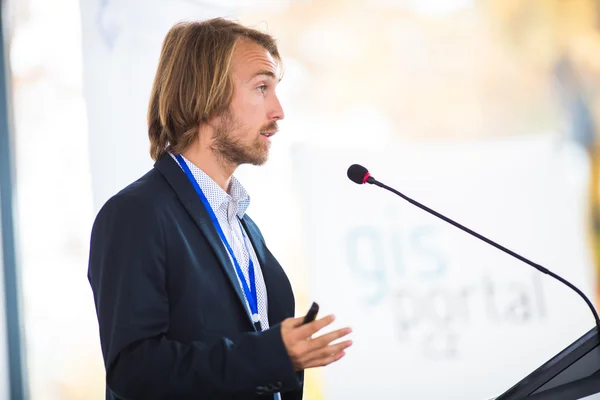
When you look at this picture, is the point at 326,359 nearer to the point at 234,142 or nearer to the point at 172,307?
the point at 172,307

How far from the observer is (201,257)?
150 centimetres

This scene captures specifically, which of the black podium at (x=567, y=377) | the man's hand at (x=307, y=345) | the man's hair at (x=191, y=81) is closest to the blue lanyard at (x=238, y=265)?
the man's hair at (x=191, y=81)

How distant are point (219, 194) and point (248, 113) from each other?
22 centimetres

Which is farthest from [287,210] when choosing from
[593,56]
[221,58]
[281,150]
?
[593,56]

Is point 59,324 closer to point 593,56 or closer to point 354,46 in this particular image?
point 354,46

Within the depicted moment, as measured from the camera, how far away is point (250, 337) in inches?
51.5

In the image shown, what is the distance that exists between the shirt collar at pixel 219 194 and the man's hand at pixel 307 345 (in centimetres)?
48

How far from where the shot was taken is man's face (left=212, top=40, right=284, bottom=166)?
5.64ft

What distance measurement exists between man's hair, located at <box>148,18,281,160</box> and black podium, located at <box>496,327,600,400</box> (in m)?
0.95

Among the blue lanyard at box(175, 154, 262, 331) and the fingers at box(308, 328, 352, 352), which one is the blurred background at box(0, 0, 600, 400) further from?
the fingers at box(308, 328, 352, 352)

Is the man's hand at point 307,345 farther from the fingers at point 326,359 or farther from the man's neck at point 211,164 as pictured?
the man's neck at point 211,164

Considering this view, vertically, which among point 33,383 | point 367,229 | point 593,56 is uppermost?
point 593,56

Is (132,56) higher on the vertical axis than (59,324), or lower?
higher

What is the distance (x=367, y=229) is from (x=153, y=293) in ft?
5.79
